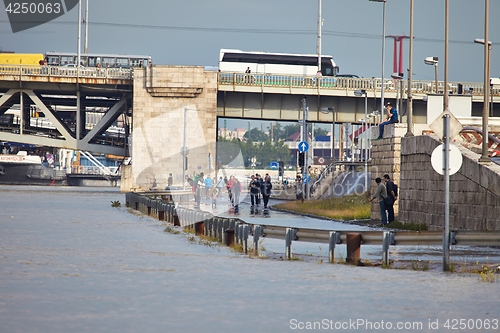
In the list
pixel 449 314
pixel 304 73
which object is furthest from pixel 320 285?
pixel 304 73

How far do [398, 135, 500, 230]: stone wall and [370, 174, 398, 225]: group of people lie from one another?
59cm

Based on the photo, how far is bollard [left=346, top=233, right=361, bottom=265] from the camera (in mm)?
17000

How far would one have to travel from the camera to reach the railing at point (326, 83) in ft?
236

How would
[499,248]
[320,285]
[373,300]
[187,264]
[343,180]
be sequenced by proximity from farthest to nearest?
[343,180], [499,248], [187,264], [320,285], [373,300]

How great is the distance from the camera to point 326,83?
72.8m

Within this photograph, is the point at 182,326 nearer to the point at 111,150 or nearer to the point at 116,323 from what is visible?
the point at 116,323

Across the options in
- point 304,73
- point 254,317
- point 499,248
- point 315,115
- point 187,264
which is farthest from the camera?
point 304,73

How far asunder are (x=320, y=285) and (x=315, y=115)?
61.6m

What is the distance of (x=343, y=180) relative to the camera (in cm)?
5941

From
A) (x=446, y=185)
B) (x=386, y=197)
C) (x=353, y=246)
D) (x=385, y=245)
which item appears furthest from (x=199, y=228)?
(x=446, y=185)

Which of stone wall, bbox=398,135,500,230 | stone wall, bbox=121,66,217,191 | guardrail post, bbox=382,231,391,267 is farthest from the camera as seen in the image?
stone wall, bbox=121,66,217,191

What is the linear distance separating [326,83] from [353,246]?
56.4 meters

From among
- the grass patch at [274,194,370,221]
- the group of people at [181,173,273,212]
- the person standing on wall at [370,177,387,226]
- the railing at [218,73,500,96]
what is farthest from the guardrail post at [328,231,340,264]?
the railing at [218,73,500,96]

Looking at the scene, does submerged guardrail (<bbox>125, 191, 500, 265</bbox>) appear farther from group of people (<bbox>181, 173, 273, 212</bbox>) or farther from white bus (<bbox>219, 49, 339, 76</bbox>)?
white bus (<bbox>219, 49, 339, 76</bbox>)
